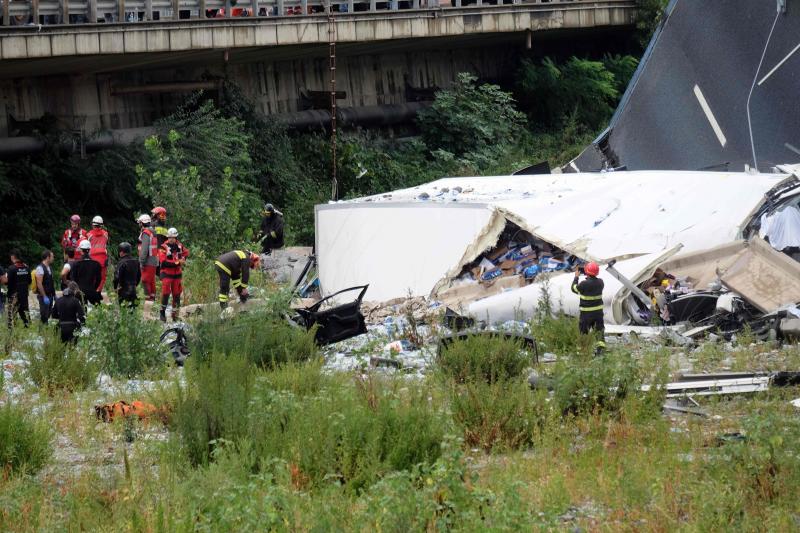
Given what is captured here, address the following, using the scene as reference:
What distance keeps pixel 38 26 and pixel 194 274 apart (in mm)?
5242

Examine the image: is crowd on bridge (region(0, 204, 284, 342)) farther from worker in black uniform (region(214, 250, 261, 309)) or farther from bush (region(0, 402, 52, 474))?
bush (region(0, 402, 52, 474))

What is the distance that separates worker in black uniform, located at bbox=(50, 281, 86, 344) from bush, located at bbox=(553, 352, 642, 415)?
17.8ft

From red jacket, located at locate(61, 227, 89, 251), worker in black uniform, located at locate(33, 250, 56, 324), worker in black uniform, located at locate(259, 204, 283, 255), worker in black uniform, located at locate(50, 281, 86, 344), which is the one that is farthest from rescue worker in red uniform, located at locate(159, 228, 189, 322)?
worker in black uniform, located at locate(259, 204, 283, 255)

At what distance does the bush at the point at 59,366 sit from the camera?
1078cm

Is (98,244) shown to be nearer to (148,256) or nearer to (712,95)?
(148,256)

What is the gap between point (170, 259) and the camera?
1455cm

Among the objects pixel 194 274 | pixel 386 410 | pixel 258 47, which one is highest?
pixel 258 47

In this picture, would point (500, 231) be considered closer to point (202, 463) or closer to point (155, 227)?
point (155, 227)

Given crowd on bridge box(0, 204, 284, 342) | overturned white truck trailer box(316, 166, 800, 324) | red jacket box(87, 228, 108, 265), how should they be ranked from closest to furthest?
overturned white truck trailer box(316, 166, 800, 324)
crowd on bridge box(0, 204, 284, 342)
red jacket box(87, 228, 108, 265)

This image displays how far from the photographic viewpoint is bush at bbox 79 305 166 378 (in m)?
11.4

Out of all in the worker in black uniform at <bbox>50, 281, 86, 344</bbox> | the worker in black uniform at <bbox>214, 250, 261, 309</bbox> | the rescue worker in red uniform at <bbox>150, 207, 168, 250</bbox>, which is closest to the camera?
the worker in black uniform at <bbox>50, 281, 86, 344</bbox>

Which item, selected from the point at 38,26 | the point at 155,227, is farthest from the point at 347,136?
the point at 155,227

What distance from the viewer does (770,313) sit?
39.7 ft

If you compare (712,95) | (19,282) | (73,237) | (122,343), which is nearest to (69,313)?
(122,343)
